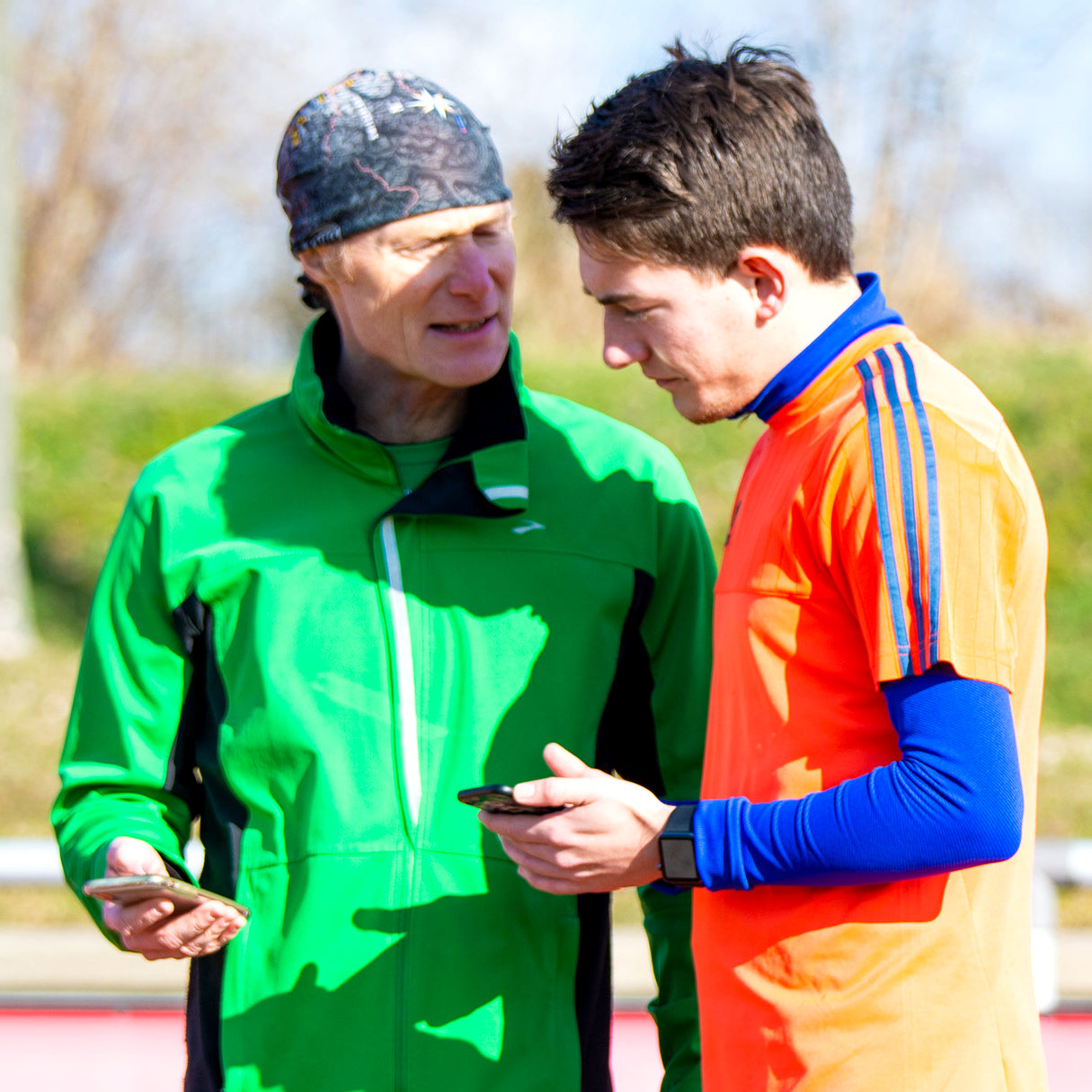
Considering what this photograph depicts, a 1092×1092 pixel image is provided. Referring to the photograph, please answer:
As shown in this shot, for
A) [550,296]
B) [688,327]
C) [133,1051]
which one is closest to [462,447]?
[688,327]

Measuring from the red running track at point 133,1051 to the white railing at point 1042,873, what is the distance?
7.0 inches

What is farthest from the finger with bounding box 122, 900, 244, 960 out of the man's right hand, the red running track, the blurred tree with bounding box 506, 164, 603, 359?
the blurred tree with bounding box 506, 164, 603, 359

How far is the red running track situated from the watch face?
2.80 meters

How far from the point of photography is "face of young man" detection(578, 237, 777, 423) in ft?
5.77

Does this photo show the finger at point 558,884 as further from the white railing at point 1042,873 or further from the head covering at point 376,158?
the white railing at point 1042,873

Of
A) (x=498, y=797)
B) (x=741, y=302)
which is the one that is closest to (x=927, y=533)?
(x=741, y=302)

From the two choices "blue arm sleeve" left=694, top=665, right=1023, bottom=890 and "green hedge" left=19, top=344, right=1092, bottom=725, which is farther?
"green hedge" left=19, top=344, right=1092, bottom=725

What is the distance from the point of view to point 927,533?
147 centimetres

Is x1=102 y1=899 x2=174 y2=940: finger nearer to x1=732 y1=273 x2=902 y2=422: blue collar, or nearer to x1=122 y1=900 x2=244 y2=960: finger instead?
x1=122 y1=900 x2=244 y2=960: finger

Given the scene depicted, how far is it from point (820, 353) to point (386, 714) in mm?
820

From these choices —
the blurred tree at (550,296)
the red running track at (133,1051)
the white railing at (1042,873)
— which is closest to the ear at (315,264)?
the white railing at (1042,873)

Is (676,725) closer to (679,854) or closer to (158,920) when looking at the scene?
(679,854)

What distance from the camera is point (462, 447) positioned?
2.17 metres

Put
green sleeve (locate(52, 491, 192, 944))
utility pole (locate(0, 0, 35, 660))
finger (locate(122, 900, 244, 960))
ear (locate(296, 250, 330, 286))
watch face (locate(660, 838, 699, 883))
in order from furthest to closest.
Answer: utility pole (locate(0, 0, 35, 660)) → ear (locate(296, 250, 330, 286)) → green sleeve (locate(52, 491, 192, 944)) → finger (locate(122, 900, 244, 960)) → watch face (locate(660, 838, 699, 883))
